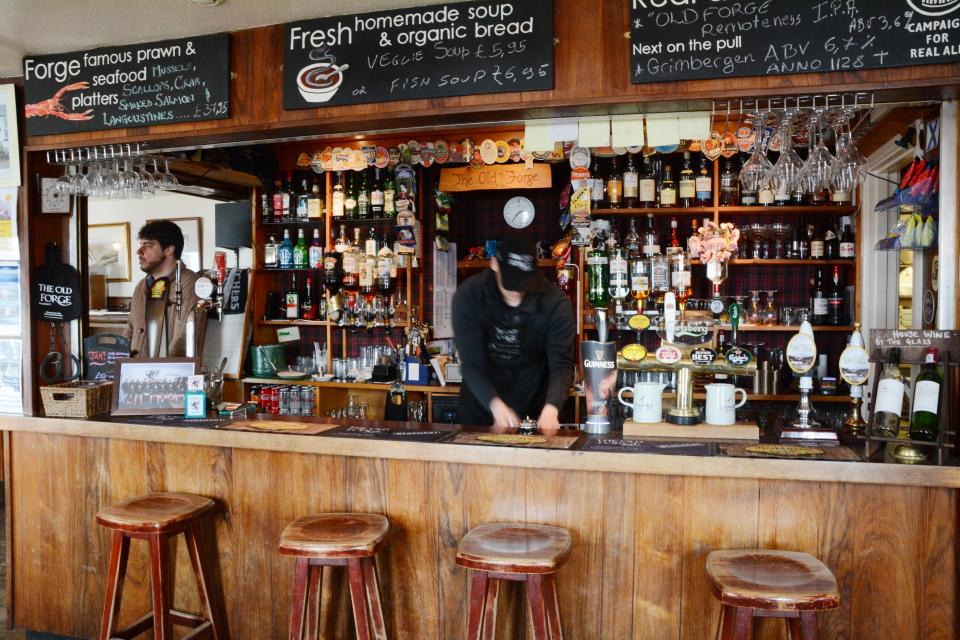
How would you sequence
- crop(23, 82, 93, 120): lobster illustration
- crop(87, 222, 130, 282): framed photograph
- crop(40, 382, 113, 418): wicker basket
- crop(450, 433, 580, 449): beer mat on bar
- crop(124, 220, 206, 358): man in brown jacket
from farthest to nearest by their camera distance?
crop(87, 222, 130, 282): framed photograph < crop(124, 220, 206, 358): man in brown jacket < crop(23, 82, 93, 120): lobster illustration < crop(40, 382, 113, 418): wicker basket < crop(450, 433, 580, 449): beer mat on bar

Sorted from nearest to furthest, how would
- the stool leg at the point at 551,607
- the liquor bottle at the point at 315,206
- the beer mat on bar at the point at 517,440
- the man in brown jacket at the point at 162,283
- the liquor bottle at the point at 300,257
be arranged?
the stool leg at the point at 551,607
the beer mat on bar at the point at 517,440
the man in brown jacket at the point at 162,283
the liquor bottle at the point at 315,206
the liquor bottle at the point at 300,257

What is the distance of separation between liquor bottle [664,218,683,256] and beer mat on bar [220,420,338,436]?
2.69 metres

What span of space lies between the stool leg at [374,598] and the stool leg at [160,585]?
750 millimetres

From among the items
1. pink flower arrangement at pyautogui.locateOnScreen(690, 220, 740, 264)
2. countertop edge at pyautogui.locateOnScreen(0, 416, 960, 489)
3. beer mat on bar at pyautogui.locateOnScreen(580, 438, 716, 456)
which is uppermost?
pink flower arrangement at pyautogui.locateOnScreen(690, 220, 740, 264)

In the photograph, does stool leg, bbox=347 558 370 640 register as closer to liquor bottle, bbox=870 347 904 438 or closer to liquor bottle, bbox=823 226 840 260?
liquor bottle, bbox=870 347 904 438

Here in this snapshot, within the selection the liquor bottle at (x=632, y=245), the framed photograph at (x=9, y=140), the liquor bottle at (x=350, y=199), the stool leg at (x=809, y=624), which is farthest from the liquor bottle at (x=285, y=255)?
the stool leg at (x=809, y=624)

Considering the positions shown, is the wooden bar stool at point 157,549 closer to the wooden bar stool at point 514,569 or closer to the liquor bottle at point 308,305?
the wooden bar stool at point 514,569

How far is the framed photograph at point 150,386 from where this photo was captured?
3.17 m

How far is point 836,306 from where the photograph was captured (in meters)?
4.85

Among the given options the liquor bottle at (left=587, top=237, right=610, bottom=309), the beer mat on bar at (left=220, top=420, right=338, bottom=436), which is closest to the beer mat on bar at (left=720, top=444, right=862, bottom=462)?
the beer mat on bar at (left=220, top=420, right=338, bottom=436)

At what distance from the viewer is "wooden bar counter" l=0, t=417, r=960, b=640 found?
2316 mm

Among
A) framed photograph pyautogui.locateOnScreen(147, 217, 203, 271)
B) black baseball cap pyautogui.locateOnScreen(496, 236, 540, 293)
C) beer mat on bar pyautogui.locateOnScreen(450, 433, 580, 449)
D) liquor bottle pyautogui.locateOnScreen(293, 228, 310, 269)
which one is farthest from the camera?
framed photograph pyautogui.locateOnScreen(147, 217, 203, 271)

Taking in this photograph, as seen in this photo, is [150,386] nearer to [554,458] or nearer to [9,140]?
[9,140]

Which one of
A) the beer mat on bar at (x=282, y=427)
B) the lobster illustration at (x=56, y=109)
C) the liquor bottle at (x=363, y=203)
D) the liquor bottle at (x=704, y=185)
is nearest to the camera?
the beer mat on bar at (x=282, y=427)
